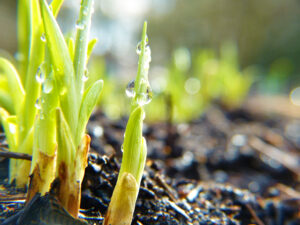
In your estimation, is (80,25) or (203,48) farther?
(203,48)

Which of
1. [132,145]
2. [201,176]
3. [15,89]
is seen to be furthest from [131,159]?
[201,176]

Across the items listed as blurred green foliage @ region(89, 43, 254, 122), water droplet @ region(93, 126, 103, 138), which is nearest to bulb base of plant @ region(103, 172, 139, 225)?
water droplet @ region(93, 126, 103, 138)

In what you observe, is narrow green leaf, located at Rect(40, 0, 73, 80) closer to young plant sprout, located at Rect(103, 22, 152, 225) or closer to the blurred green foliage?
young plant sprout, located at Rect(103, 22, 152, 225)

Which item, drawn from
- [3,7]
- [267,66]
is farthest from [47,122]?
[267,66]

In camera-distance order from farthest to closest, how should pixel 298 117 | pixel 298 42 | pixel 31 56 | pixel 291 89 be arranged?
pixel 298 42 < pixel 291 89 < pixel 298 117 < pixel 31 56

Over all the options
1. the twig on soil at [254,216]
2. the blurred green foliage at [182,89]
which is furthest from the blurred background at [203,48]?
the twig on soil at [254,216]

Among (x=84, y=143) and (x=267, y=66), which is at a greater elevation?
(x=267, y=66)

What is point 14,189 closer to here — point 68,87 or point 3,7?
point 68,87

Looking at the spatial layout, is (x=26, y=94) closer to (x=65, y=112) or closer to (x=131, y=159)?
(x=65, y=112)
